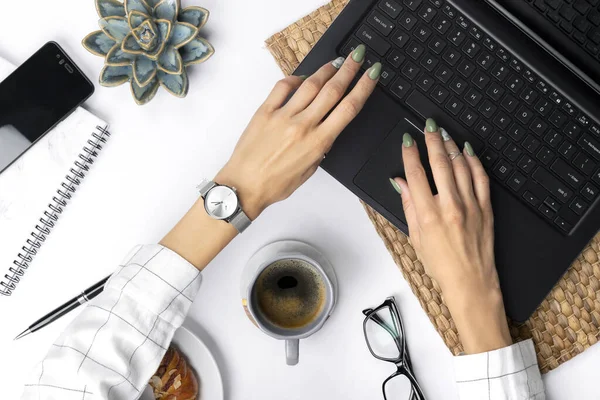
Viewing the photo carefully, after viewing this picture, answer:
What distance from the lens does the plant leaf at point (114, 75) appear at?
74 centimetres

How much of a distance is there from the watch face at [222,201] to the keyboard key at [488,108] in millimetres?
337

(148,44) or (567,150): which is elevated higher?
(567,150)

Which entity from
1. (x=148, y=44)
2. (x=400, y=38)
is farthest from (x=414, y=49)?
(x=148, y=44)

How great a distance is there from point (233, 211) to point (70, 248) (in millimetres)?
279

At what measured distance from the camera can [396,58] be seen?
2.27 ft

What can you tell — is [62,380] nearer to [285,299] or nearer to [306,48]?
[285,299]

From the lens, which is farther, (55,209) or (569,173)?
(55,209)

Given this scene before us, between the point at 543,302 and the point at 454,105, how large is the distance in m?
0.29

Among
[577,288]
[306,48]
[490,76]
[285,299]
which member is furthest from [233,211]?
[577,288]

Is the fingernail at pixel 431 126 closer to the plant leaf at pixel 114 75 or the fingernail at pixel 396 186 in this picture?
the fingernail at pixel 396 186

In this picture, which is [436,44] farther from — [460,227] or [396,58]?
[460,227]

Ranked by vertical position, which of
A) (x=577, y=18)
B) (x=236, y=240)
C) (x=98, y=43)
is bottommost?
(x=236, y=240)

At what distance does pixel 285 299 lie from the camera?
2.48 ft

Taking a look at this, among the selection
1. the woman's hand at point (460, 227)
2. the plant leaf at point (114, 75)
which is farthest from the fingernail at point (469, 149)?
the plant leaf at point (114, 75)
